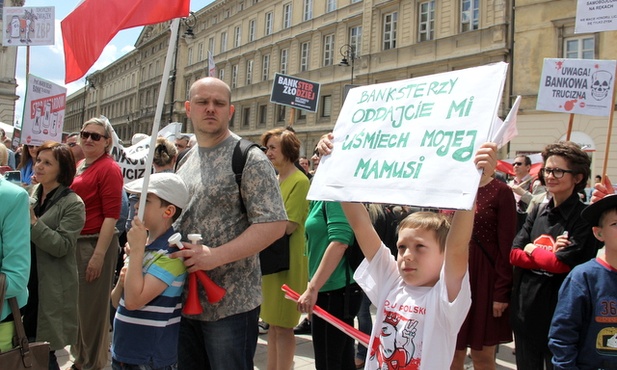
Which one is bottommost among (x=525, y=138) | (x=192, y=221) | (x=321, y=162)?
(x=192, y=221)

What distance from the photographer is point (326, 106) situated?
30969 millimetres

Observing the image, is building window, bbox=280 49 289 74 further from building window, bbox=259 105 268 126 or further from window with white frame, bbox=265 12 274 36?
building window, bbox=259 105 268 126

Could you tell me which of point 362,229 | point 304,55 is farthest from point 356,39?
point 362,229

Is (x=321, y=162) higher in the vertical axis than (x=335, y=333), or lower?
higher

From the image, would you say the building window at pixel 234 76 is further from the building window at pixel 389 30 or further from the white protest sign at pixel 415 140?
the white protest sign at pixel 415 140

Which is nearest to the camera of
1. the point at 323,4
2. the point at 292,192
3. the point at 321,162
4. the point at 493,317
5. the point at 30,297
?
the point at 321,162

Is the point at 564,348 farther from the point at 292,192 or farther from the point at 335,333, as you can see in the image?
the point at 292,192

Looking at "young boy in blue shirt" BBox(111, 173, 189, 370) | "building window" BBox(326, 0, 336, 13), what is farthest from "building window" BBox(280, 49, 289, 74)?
"young boy in blue shirt" BBox(111, 173, 189, 370)

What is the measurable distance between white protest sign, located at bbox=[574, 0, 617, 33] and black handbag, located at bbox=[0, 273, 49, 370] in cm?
497

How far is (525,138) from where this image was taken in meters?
20.3

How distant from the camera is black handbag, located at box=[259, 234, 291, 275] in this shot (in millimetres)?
3289

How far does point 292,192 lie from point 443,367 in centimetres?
180

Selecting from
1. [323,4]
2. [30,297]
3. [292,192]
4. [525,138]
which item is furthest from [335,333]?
[323,4]

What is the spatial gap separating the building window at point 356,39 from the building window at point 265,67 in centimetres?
871
